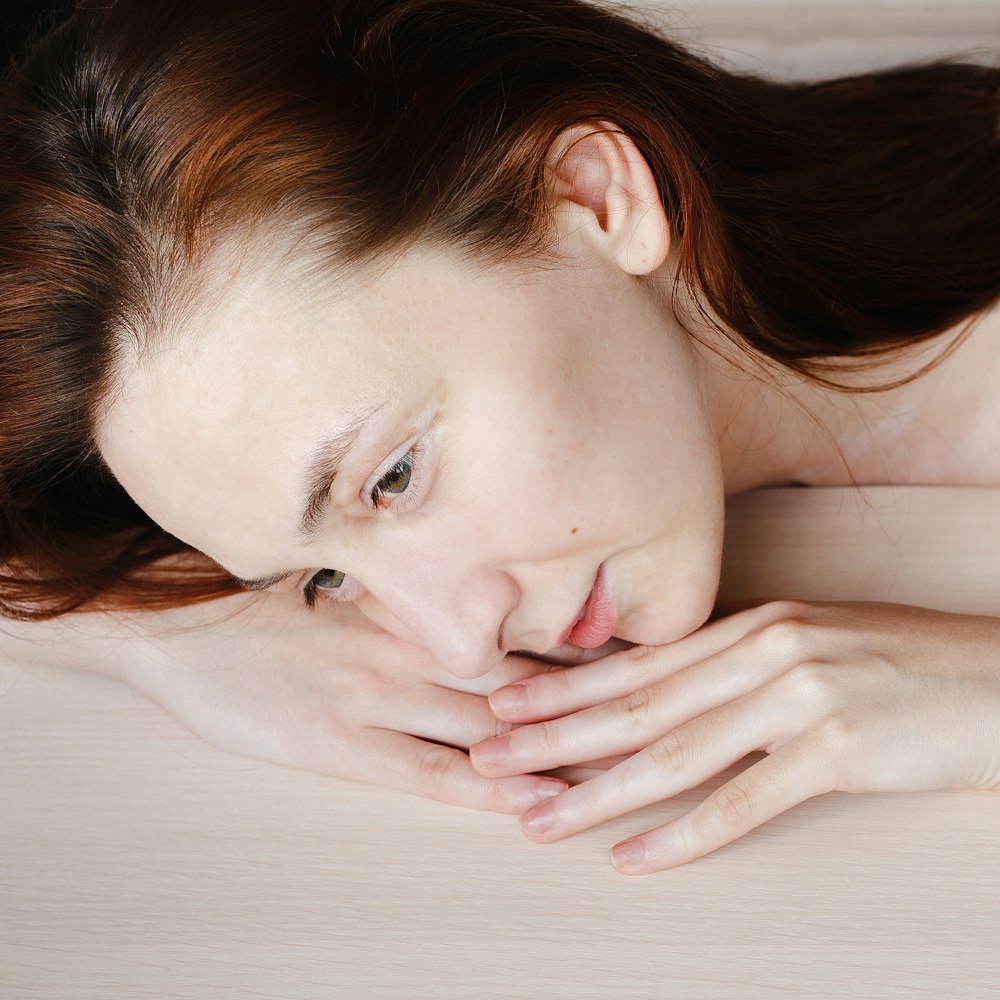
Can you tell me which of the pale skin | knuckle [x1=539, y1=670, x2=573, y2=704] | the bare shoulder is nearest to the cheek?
the pale skin

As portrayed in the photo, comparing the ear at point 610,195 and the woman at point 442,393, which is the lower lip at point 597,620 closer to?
the woman at point 442,393

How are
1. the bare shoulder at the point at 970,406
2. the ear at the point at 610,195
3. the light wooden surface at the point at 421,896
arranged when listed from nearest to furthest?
1. the light wooden surface at the point at 421,896
2. the ear at the point at 610,195
3. the bare shoulder at the point at 970,406

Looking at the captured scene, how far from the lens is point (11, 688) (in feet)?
3.24

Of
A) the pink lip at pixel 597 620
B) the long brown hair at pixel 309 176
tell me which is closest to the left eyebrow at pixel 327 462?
the long brown hair at pixel 309 176

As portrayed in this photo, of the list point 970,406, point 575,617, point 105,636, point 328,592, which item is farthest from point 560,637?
point 970,406

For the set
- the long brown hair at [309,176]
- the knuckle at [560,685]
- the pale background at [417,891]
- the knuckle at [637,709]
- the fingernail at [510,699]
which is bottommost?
the pale background at [417,891]

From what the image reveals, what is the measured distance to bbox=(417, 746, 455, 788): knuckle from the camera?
33.0 inches

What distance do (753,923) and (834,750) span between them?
0.41 ft

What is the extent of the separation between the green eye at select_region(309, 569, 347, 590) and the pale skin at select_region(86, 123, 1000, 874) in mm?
28

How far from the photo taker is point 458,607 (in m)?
0.79

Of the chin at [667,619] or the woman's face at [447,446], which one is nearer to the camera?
the woman's face at [447,446]

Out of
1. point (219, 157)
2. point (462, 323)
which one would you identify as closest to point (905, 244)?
point (462, 323)

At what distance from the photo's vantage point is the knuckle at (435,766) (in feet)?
2.75

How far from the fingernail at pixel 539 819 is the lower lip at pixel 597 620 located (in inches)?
5.2
